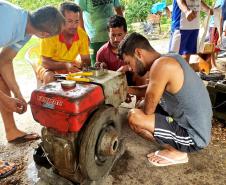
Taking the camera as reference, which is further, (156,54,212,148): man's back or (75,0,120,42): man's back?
(75,0,120,42): man's back

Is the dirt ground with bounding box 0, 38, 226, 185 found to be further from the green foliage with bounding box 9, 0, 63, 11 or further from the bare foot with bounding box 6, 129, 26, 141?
the green foliage with bounding box 9, 0, 63, 11

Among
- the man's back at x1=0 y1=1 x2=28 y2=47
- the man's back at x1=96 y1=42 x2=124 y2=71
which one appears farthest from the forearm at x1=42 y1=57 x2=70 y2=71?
the man's back at x1=0 y1=1 x2=28 y2=47

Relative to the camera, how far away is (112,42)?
3.09m

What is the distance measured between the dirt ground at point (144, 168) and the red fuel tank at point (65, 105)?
0.70 m

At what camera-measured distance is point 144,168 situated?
2.32 m

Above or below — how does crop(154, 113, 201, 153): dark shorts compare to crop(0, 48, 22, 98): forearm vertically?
below

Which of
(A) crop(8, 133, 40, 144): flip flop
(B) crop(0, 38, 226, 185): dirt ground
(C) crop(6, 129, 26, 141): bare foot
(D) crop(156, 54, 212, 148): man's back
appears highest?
(D) crop(156, 54, 212, 148): man's back

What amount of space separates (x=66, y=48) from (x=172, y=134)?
63.5 inches

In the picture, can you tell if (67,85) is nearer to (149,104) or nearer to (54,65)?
(149,104)

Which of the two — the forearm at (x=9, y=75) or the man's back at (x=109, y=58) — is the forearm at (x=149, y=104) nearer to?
the man's back at (x=109, y=58)

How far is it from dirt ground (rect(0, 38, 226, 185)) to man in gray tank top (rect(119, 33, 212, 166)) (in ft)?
0.37

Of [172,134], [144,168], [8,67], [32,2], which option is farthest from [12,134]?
[32,2]

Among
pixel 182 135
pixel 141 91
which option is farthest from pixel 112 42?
pixel 182 135

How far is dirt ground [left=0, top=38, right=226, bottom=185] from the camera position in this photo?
7.10 ft
